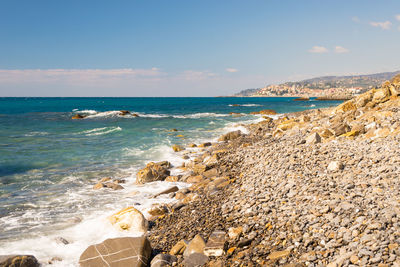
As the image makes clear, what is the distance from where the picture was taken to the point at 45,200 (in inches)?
417

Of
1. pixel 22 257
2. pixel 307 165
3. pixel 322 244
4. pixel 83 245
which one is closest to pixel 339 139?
pixel 307 165

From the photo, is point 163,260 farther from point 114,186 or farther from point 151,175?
point 151,175

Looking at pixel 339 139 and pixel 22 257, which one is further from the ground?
pixel 339 139

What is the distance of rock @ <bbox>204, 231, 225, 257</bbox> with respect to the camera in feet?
18.7

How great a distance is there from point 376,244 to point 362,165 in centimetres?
372

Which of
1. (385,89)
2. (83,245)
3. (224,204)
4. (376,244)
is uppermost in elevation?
(385,89)

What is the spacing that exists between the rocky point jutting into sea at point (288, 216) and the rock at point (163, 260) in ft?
0.07

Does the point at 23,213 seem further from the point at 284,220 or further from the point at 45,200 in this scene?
the point at 284,220

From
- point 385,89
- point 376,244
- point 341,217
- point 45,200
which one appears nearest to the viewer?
point 376,244

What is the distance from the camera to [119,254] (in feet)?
20.0

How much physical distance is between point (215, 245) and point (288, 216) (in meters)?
1.79

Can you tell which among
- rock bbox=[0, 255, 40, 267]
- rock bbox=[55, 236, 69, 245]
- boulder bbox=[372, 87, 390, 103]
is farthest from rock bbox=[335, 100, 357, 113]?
rock bbox=[0, 255, 40, 267]

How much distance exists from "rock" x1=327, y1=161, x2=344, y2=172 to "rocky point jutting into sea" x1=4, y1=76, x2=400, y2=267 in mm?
26

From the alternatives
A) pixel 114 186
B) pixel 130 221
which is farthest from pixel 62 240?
pixel 114 186
